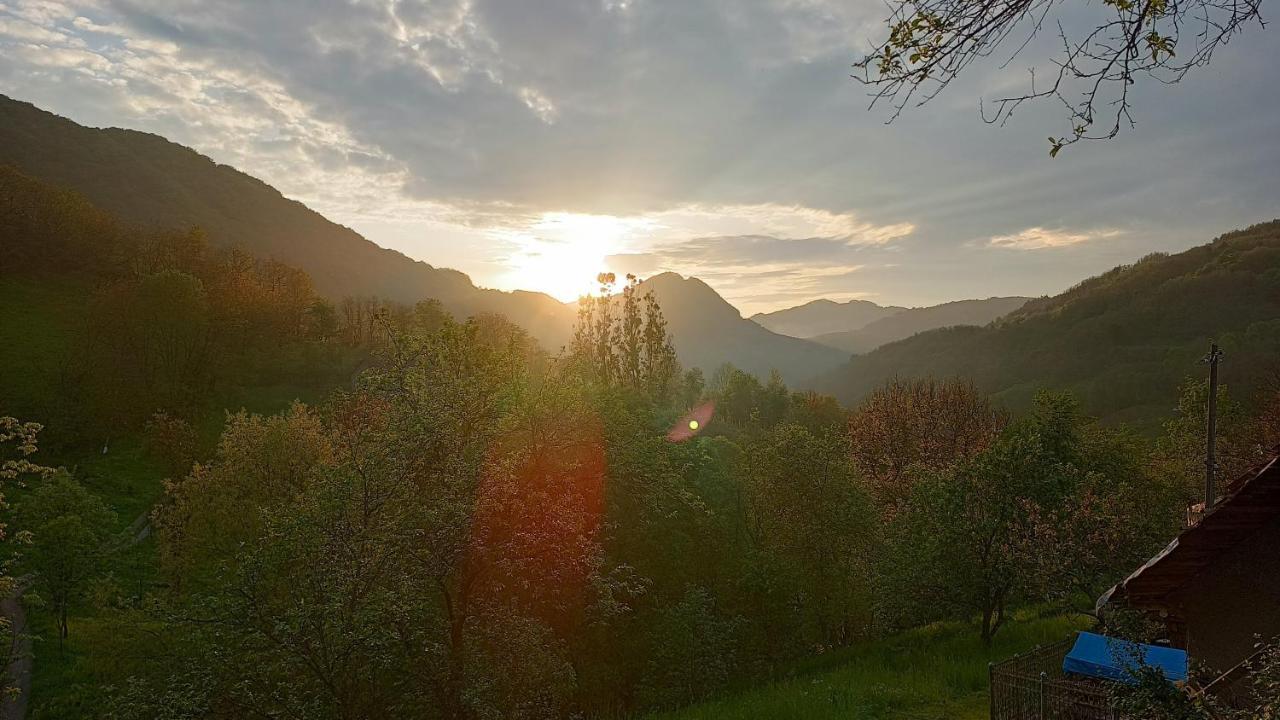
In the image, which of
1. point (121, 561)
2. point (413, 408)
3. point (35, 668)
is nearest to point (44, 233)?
point (121, 561)

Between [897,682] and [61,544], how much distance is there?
39.5 metres

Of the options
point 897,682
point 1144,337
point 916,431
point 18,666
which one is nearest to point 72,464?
point 18,666

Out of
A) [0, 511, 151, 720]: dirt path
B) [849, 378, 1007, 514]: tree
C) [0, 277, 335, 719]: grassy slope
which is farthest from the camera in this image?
[849, 378, 1007, 514]: tree

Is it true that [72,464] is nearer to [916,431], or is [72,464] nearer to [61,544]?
[61,544]

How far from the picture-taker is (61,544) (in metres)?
31.8

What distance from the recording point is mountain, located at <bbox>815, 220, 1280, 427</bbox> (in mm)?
109062

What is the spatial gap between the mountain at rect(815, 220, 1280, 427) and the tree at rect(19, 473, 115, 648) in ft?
385

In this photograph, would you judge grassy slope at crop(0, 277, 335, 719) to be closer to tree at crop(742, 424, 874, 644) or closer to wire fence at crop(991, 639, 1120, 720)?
wire fence at crop(991, 639, 1120, 720)

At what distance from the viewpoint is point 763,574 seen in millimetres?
30297

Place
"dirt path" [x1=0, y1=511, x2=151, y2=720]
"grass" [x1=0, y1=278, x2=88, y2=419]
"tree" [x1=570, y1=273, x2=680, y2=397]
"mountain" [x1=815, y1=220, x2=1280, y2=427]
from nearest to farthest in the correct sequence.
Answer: "dirt path" [x1=0, y1=511, x2=151, y2=720] < "grass" [x1=0, y1=278, x2=88, y2=419] < "tree" [x1=570, y1=273, x2=680, y2=397] < "mountain" [x1=815, y1=220, x2=1280, y2=427]

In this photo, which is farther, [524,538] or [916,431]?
[916,431]

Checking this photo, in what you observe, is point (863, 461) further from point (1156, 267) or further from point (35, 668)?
point (1156, 267)

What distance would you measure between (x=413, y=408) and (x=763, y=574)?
67.1ft

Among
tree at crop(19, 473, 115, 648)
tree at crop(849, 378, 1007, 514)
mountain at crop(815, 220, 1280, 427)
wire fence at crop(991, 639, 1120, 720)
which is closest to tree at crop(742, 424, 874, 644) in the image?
tree at crop(849, 378, 1007, 514)
